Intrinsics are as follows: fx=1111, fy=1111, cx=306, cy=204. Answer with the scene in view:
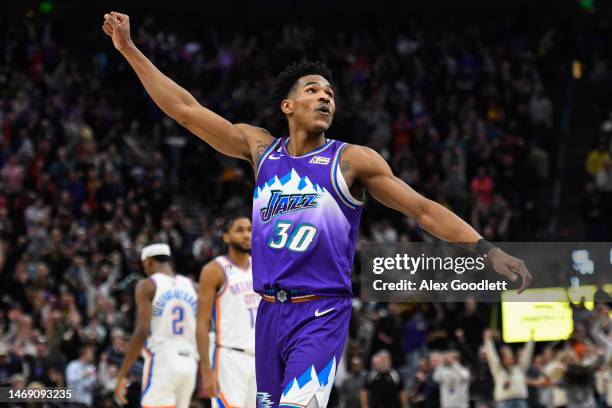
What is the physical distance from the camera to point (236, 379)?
Answer: 9383 mm

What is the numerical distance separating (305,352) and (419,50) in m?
21.6

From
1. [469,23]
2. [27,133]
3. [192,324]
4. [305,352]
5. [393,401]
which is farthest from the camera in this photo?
[469,23]

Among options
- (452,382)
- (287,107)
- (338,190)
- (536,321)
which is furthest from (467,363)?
(338,190)

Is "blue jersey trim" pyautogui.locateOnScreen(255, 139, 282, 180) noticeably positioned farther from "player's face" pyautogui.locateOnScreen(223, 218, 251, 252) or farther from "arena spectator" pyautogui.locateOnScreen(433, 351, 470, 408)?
"arena spectator" pyautogui.locateOnScreen(433, 351, 470, 408)

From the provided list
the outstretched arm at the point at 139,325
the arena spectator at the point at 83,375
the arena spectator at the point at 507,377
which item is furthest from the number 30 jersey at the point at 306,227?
the arena spectator at the point at 507,377

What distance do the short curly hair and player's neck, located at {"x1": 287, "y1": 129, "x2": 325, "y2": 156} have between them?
1.11 feet

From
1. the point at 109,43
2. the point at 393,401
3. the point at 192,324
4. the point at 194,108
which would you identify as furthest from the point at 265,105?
the point at 194,108

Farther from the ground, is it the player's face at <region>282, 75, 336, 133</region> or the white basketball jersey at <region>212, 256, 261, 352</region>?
the player's face at <region>282, 75, 336, 133</region>

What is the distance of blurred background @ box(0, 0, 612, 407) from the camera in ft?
53.6

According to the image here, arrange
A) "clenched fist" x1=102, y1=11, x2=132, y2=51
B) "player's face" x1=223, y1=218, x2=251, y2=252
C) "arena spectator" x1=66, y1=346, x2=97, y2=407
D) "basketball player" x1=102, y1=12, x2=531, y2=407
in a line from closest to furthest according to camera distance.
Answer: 1. "basketball player" x1=102, y1=12, x2=531, y2=407
2. "clenched fist" x1=102, y1=11, x2=132, y2=51
3. "player's face" x1=223, y1=218, x2=251, y2=252
4. "arena spectator" x1=66, y1=346, x2=97, y2=407

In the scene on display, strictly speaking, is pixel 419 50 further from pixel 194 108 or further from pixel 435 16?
pixel 194 108

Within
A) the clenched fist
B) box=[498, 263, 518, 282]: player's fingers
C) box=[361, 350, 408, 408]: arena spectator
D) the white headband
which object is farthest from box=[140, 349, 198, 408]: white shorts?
box=[498, 263, 518, 282]: player's fingers

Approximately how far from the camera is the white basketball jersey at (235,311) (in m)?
9.45

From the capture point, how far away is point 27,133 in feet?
68.8
